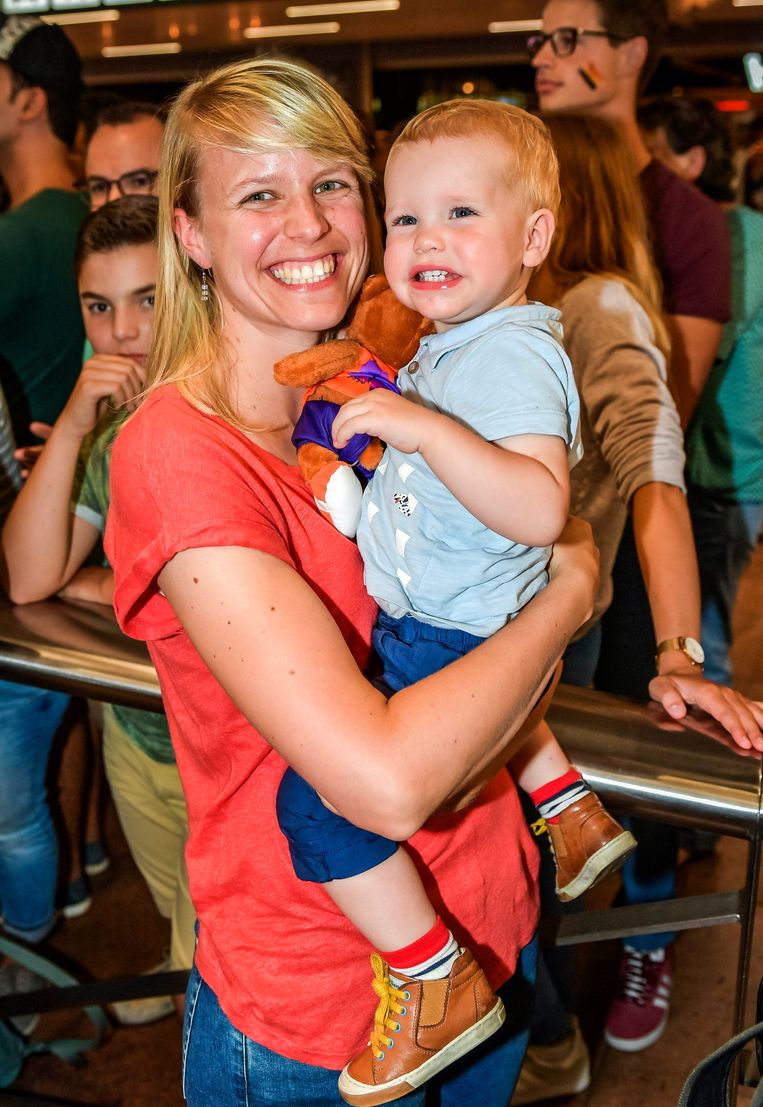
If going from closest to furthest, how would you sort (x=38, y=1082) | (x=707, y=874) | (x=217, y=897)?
(x=217, y=897)
(x=38, y=1082)
(x=707, y=874)

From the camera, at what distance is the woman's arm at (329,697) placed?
922 millimetres

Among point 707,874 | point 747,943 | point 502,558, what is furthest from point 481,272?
point 707,874

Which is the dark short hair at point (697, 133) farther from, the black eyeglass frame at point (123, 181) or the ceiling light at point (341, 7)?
the ceiling light at point (341, 7)

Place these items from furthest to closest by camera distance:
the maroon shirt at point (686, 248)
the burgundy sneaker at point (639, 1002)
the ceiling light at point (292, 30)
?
the ceiling light at point (292, 30), the maroon shirt at point (686, 248), the burgundy sneaker at point (639, 1002)

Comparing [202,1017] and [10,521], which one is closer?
[202,1017]

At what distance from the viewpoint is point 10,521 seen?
1811 millimetres

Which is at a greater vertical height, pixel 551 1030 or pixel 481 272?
pixel 481 272

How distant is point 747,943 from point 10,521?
1294 mm

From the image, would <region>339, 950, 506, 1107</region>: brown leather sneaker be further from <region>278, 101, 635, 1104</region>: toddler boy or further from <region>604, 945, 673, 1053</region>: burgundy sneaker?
<region>604, 945, 673, 1053</region>: burgundy sneaker

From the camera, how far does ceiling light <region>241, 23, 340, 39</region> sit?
23.1 ft

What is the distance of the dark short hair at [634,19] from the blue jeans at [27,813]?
196 cm

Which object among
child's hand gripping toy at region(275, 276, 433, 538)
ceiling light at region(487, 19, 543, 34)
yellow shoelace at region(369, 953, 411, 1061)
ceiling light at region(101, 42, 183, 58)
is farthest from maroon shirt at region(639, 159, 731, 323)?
ceiling light at region(101, 42, 183, 58)

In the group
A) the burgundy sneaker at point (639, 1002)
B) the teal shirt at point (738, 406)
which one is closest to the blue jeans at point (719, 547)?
the teal shirt at point (738, 406)

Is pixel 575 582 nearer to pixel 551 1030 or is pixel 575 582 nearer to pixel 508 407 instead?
pixel 508 407
